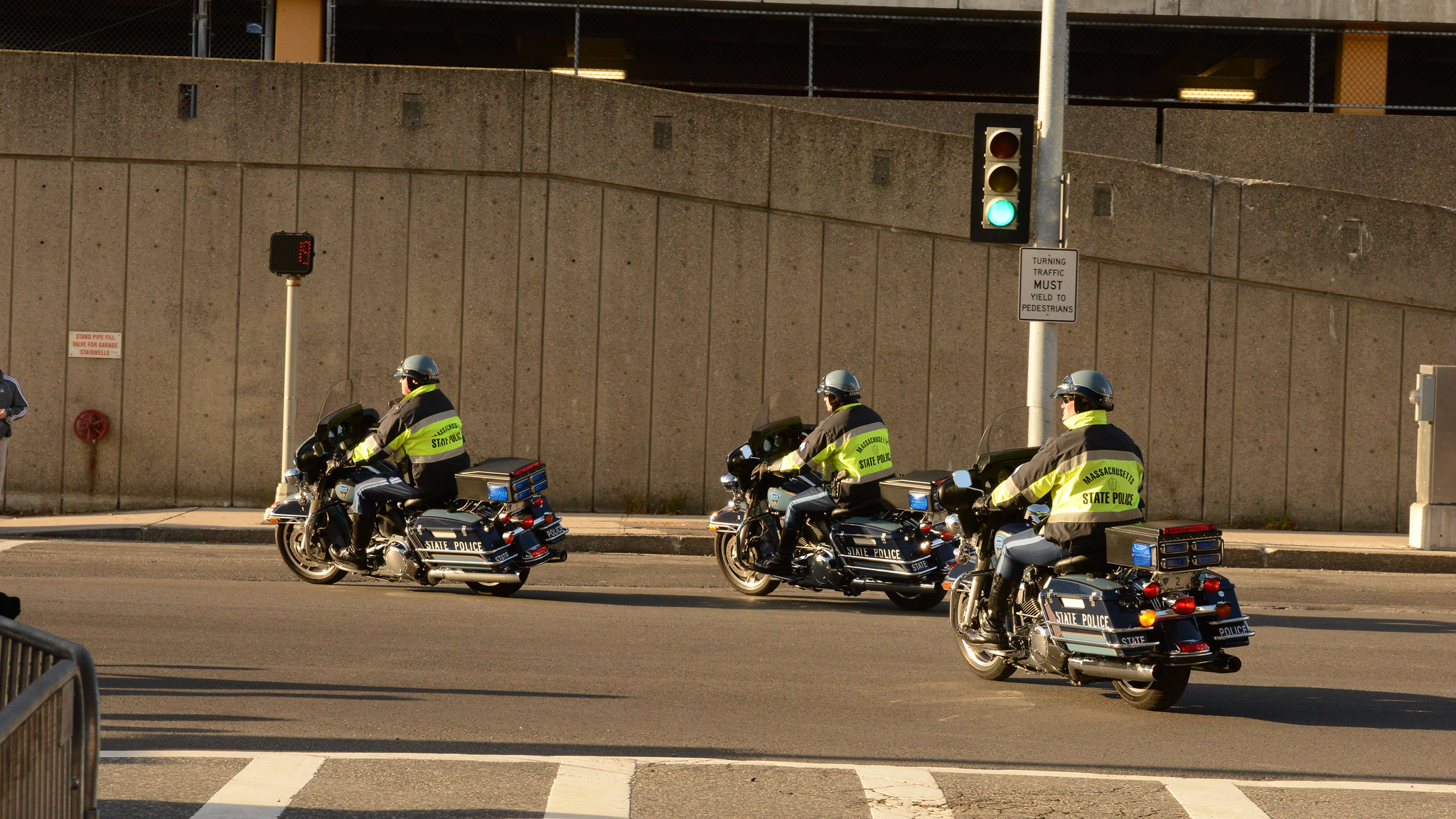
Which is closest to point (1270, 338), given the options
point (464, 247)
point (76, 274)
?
point (464, 247)

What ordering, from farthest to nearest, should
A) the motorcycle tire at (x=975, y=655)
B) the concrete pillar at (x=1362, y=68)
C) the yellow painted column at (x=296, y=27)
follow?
the concrete pillar at (x=1362, y=68), the yellow painted column at (x=296, y=27), the motorcycle tire at (x=975, y=655)

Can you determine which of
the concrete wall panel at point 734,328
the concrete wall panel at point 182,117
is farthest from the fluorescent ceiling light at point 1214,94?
the concrete wall panel at point 182,117

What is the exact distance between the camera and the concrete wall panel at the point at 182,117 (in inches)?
674

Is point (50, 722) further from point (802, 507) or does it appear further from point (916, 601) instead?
point (916, 601)

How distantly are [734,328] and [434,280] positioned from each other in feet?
11.8

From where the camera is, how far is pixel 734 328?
1744 cm

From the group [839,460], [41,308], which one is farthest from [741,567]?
[41,308]

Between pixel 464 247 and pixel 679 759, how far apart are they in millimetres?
11727

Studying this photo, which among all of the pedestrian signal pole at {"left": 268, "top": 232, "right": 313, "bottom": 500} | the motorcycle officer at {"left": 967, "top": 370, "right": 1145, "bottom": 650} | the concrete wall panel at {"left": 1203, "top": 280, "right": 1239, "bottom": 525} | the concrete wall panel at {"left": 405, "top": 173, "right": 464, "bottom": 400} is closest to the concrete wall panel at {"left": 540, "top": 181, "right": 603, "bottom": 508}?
the concrete wall panel at {"left": 405, "top": 173, "right": 464, "bottom": 400}

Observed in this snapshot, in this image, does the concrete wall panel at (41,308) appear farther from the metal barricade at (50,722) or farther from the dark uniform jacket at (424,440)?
the metal barricade at (50,722)

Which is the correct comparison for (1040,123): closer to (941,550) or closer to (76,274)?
(941,550)

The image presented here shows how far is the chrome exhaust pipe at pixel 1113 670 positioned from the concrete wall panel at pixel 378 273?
36.9 ft

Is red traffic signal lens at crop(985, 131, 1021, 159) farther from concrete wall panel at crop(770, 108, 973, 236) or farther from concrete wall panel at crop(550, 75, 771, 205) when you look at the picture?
concrete wall panel at crop(550, 75, 771, 205)

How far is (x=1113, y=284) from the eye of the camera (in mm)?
17375
